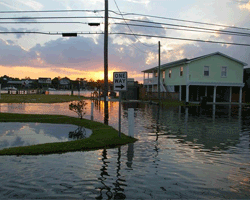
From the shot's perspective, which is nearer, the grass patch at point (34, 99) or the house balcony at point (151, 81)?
the grass patch at point (34, 99)

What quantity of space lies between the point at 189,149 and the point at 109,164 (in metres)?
3.63

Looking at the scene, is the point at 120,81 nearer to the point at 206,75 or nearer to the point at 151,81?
the point at 206,75

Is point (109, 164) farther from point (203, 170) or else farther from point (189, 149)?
point (189, 149)

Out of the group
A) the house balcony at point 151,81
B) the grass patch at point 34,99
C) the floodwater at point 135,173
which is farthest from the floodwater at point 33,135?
the house balcony at point 151,81

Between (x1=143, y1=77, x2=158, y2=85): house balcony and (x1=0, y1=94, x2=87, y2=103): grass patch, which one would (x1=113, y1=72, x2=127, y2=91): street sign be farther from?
(x1=143, y1=77, x2=158, y2=85): house balcony

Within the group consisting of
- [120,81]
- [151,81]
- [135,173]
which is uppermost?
[151,81]

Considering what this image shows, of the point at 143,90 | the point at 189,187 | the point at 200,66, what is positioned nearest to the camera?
the point at 189,187

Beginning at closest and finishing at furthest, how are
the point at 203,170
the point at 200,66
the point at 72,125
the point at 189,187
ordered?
the point at 189,187 < the point at 203,170 < the point at 72,125 < the point at 200,66

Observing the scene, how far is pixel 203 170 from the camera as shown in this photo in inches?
289

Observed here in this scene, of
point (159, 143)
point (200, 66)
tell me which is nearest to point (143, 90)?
point (200, 66)

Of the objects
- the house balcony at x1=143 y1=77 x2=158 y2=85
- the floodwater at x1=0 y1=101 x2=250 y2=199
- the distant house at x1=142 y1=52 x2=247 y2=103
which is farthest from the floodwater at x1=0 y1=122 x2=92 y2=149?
the house balcony at x1=143 y1=77 x2=158 y2=85

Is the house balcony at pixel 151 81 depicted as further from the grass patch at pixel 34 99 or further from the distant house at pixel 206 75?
the grass patch at pixel 34 99

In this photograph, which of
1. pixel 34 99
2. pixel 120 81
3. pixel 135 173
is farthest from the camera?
pixel 34 99

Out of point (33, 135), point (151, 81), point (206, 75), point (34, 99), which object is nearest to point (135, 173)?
point (33, 135)
